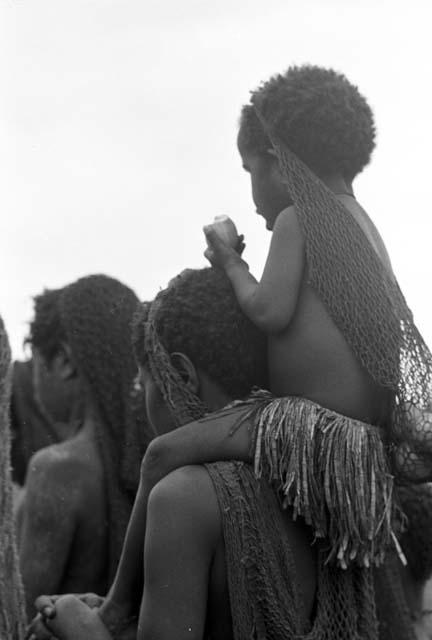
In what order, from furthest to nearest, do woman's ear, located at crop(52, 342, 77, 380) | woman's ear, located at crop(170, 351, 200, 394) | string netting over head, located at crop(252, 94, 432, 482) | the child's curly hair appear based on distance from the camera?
woman's ear, located at crop(52, 342, 77, 380), the child's curly hair, woman's ear, located at crop(170, 351, 200, 394), string netting over head, located at crop(252, 94, 432, 482)

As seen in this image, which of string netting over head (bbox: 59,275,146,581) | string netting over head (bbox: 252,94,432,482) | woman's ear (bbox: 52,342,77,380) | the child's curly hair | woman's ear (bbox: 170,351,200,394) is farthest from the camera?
woman's ear (bbox: 52,342,77,380)

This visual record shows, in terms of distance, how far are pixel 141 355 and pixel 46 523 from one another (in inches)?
45.8

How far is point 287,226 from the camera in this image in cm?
321

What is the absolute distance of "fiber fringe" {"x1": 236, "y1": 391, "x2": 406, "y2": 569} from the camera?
3.00 m

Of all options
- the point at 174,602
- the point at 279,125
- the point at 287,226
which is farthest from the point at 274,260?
the point at 174,602

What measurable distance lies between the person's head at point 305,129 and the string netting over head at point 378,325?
19cm

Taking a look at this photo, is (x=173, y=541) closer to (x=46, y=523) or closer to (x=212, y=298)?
(x=212, y=298)

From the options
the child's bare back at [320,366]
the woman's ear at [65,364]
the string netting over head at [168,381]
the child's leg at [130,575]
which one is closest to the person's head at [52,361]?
the woman's ear at [65,364]

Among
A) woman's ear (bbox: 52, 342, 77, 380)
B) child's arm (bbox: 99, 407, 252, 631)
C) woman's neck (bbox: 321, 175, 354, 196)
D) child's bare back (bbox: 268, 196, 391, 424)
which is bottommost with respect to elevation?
child's arm (bbox: 99, 407, 252, 631)

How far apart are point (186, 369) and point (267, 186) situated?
0.53 meters

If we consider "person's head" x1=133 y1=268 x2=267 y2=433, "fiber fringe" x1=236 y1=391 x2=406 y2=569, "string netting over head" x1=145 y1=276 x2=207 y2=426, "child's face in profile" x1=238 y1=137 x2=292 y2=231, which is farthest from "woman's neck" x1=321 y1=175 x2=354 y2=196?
"fiber fringe" x1=236 y1=391 x2=406 y2=569

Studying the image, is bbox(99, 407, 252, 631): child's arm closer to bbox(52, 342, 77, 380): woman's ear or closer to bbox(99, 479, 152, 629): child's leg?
bbox(99, 479, 152, 629): child's leg

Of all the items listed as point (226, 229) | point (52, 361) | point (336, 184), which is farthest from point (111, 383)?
point (336, 184)

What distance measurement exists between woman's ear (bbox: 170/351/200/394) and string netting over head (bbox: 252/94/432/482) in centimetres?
37
